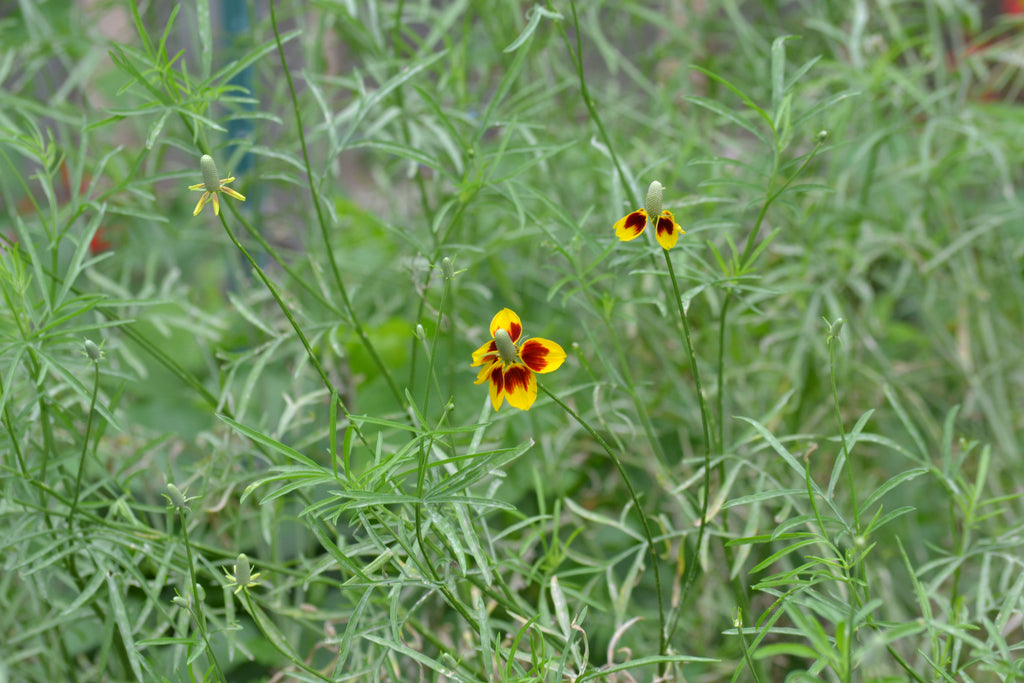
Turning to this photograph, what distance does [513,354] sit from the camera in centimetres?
42

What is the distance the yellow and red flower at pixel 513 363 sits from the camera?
0.43 m

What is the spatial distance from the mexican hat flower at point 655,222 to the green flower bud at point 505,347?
0.09 metres

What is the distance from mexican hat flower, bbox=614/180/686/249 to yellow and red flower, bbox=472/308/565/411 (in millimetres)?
74

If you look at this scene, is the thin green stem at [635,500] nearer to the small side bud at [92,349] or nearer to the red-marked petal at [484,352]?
the red-marked petal at [484,352]

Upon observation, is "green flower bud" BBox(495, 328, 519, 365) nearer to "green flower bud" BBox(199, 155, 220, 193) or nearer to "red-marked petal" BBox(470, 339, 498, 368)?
"red-marked petal" BBox(470, 339, 498, 368)

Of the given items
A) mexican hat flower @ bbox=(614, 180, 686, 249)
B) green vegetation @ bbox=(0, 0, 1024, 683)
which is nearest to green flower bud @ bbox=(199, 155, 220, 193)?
green vegetation @ bbox=(0, 0, 1024, 683)

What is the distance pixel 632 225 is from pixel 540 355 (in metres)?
0.09

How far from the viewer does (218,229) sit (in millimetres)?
1169

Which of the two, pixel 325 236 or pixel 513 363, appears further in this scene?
pixel 325 236

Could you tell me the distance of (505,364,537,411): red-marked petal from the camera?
1.41 ft

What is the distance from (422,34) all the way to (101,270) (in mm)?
790

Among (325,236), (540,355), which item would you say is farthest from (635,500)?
(325,236)

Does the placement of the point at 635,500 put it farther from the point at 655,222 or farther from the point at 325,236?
the point at 325,236

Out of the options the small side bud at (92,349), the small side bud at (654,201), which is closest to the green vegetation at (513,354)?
the small side bud at (92,349)
